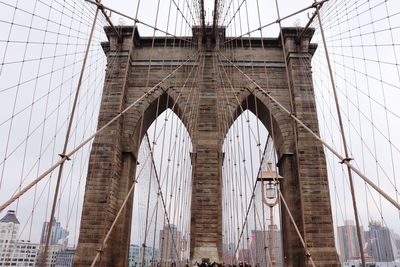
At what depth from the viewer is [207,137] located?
14055 millimetres

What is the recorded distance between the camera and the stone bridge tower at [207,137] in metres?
12.8

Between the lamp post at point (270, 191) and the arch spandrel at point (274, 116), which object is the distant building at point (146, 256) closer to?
the lamp post at point (270, 191)

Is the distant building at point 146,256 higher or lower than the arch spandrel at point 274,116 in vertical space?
lower

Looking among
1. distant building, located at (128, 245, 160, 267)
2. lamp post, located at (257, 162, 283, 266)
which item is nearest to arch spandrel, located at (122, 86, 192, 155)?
distant building, located at (128, 245, 160, 267)

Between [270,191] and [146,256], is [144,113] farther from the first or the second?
[146,256]

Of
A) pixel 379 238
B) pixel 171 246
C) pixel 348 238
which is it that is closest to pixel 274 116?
pixel 348 238

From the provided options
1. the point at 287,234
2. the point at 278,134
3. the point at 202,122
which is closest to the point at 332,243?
the point at 287,234

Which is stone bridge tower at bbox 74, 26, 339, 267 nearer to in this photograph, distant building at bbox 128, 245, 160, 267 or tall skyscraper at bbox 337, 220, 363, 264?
tall skyscraper at bbox 337, 220, 363, 264

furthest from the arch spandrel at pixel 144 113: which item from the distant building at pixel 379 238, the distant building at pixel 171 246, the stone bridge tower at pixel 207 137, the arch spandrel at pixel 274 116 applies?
the distant building at pixel 379 238

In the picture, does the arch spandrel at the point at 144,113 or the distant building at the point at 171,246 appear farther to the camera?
the arch spandrel at the point at 144,113

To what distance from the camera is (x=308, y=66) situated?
1538 centimetres

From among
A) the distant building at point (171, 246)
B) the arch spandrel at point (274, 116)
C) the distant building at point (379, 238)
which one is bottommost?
the distant building at point (171, 246)

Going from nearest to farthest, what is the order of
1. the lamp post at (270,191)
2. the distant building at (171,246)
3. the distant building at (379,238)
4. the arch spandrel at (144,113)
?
the lamp post at (270,191)
the distant building at (171,246)
the distant building at (379,238)
the arch spandrel at (144,113)

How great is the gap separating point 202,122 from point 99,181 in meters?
4.62
